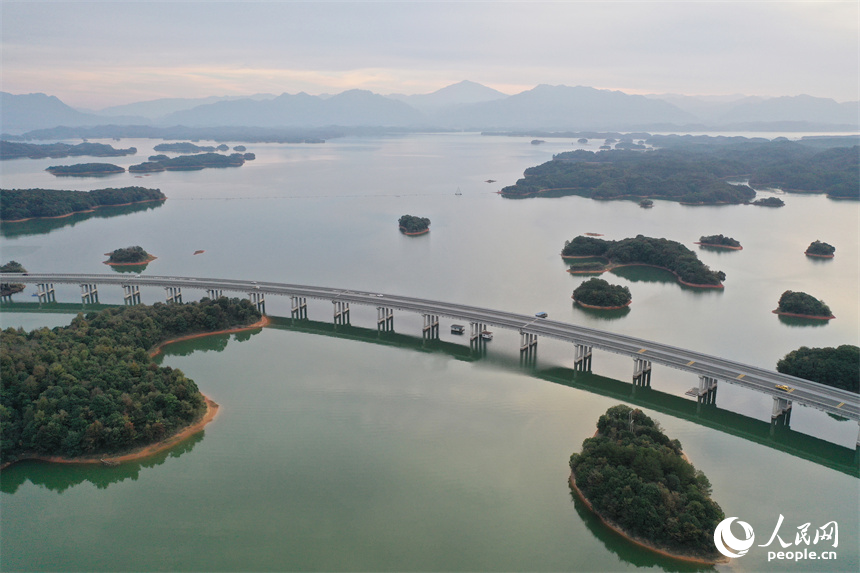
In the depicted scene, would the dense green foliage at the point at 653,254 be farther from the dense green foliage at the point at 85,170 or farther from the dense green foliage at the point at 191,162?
the dense green foliage at the point at 191,162

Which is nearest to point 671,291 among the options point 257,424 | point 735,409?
point 735,409

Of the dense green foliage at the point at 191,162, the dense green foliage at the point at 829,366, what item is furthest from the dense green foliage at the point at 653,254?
the dense green foliage at the point at 191,162

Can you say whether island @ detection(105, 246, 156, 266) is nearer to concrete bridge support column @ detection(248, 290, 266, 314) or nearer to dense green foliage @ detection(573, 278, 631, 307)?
concrete bridge support column @ detection(248, 290, 266, 314)

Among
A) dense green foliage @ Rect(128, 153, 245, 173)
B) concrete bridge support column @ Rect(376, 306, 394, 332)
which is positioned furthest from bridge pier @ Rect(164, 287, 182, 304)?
dense green foliage @ Rect(128, 153, 245, 173)

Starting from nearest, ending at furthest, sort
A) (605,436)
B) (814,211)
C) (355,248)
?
(605,436), (355,248), (814,211)

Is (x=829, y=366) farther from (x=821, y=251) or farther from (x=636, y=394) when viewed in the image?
(x=821, y=251)

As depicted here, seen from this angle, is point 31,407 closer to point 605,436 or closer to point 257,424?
point 257,424
